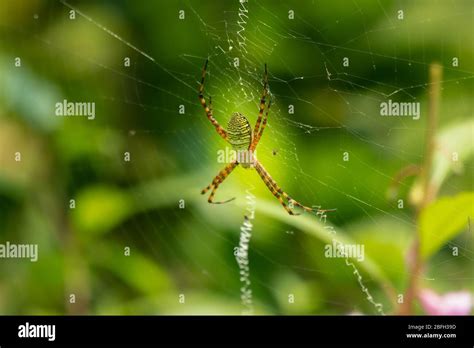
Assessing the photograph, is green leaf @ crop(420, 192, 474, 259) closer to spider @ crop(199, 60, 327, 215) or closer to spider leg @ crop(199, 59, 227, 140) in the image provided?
spider @ crop(199, 60, 327, 215)

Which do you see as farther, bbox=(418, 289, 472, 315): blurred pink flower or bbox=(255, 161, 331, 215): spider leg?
bbox=(255, 161, 331, 215): spider leg

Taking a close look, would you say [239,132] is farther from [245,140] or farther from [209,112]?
[209,112]

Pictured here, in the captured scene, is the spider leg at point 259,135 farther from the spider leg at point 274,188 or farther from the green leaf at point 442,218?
the green leaf at point 442,218

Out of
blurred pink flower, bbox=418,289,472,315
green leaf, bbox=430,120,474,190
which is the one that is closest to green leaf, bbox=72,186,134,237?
green leaf, bbox=430,120,474,190

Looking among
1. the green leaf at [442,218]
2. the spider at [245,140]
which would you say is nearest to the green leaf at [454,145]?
the green leaf at [442,218]

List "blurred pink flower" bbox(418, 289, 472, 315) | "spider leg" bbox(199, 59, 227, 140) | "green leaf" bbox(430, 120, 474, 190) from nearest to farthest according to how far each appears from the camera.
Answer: "blurred pink flower" bbox(418, 289, 472, 315)
"green leaf" bbox(430, 120, 474, 190)
"spider leg" bbox(199, 59, 227, 140)

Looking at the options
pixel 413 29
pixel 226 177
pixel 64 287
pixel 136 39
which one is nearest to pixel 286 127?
pixel 226 177
